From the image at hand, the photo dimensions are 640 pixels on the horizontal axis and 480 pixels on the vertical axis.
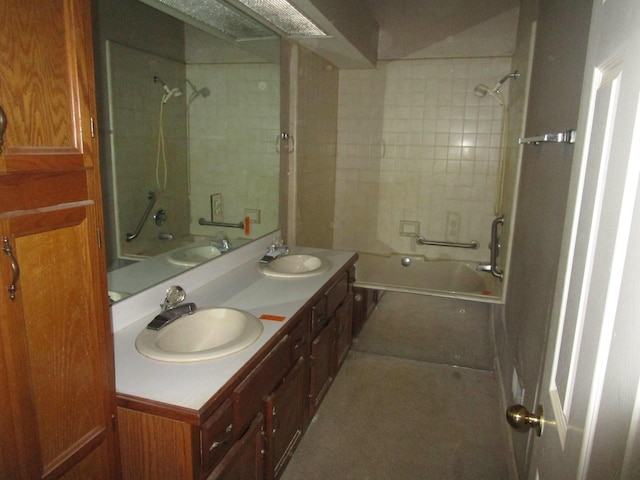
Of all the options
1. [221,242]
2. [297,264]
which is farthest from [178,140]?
[297,264]

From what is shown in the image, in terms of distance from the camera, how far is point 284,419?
173 centimetres

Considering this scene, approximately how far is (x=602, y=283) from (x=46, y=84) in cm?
92

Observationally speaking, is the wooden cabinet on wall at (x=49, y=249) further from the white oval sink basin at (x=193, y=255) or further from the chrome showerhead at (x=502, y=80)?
the chrome showerhead at (x=502, y=80)

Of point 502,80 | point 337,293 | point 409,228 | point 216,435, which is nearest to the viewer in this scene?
point 216,435

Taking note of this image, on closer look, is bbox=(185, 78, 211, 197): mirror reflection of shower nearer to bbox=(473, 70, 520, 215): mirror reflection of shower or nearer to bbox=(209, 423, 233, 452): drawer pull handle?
bbox=(209, 423, 233, 452): drawer pull handle

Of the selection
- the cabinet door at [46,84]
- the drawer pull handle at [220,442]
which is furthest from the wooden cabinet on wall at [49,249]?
the drawer pull handle at [220,442]

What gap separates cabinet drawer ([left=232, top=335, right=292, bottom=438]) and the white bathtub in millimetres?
2054

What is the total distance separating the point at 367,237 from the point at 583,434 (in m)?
3.49

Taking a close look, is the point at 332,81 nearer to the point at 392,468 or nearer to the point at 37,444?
the point at 392,468

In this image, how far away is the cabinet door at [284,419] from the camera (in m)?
1.54

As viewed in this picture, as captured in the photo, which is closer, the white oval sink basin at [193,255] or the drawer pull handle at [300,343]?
the drawer pull handle at [300,343]

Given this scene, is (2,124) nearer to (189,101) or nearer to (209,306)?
(209,306)

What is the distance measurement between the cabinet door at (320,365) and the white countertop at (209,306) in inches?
11.3

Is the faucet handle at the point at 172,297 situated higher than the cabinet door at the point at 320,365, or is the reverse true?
the faucet handle at the point at 172,297
